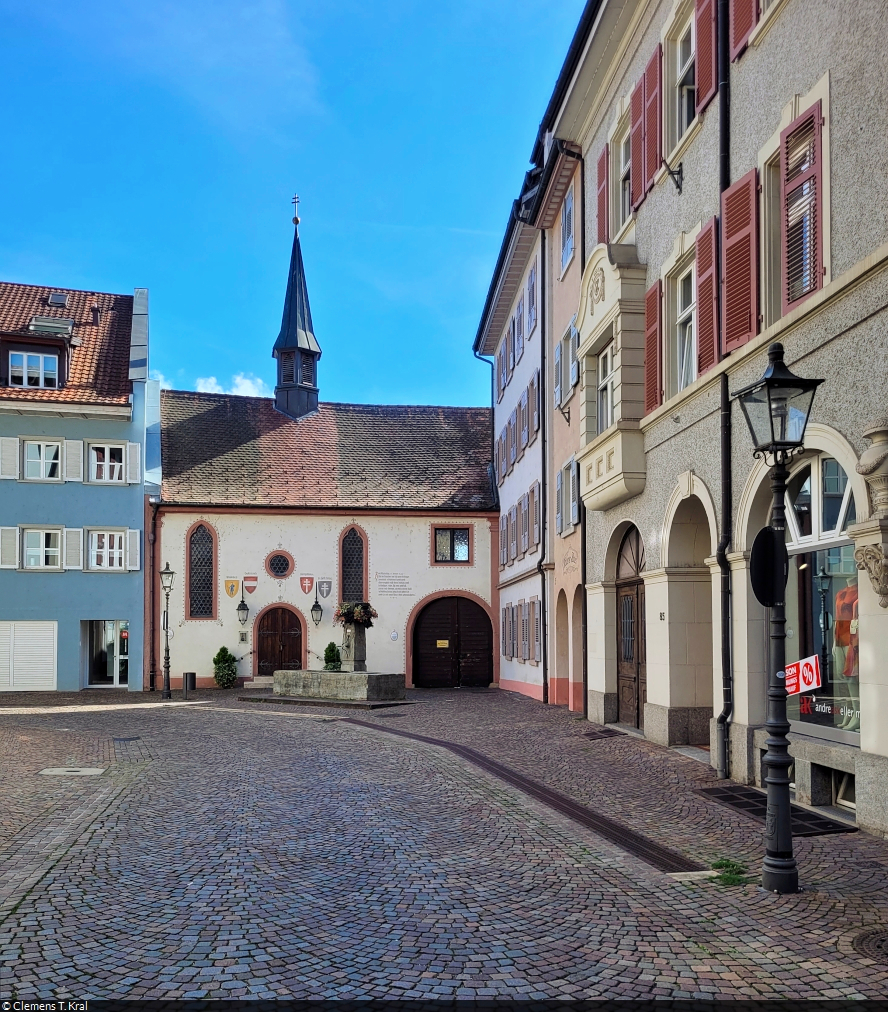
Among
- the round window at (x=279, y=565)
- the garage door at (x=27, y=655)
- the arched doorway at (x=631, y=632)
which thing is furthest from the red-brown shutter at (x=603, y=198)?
the garage door at (x=27, y=655)

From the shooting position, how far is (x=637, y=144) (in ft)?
52.0

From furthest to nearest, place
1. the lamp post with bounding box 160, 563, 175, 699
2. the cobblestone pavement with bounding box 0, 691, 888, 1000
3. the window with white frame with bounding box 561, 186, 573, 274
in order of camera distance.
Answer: the lamp post with bounding box 160, 563, 175, 699 → the window with white frame with bounding box 561, 186, 573, 274 → the cobblestone pavement with bounding box 0, 691, 888, 1000

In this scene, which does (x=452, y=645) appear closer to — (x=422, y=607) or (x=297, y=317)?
(x=422, y=607)

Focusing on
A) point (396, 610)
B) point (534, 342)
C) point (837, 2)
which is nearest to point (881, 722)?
point (837, 2)

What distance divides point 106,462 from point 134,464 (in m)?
0.88

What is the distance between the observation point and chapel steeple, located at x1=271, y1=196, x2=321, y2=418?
39812 mm

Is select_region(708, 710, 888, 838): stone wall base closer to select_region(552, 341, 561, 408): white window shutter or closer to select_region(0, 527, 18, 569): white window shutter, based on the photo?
select_region(552, 341, 561, 408): white window shutter

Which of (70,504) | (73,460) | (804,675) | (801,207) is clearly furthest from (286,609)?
(801,207)

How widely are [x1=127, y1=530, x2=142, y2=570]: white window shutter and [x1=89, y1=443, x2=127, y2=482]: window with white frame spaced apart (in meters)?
1.79

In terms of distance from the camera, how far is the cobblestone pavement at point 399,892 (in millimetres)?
5109

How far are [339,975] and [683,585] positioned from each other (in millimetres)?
9854

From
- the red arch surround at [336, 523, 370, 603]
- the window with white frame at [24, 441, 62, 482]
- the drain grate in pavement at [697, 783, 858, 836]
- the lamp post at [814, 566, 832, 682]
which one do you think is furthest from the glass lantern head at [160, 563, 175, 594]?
the lamp post at [814, 566, 832, 682]

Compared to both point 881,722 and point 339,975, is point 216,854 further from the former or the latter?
point 881,722

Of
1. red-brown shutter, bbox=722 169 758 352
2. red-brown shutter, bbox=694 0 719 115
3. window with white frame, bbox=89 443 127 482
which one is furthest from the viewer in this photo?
window with white frame, bbox=89 443 127 482
